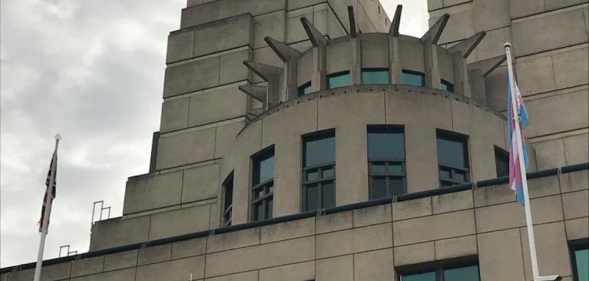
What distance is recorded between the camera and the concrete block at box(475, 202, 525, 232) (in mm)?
29359

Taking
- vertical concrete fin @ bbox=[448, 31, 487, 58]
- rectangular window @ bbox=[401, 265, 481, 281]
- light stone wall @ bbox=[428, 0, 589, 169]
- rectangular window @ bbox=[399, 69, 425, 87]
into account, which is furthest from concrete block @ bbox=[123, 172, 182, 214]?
rectangular window @ bbox=[401, 265, 481, 281]

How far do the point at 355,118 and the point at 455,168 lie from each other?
4.09 m

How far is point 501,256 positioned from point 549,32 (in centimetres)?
1729

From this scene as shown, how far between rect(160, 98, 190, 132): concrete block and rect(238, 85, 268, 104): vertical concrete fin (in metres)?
4.60

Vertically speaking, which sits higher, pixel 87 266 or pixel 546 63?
pixel 546 63

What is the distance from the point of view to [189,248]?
3431cm

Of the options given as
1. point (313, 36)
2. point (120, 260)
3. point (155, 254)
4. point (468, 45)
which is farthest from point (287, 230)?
point (468, 45)

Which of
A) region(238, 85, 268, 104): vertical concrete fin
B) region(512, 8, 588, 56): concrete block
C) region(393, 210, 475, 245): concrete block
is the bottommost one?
region(393, 210, 475, 245): concrete block

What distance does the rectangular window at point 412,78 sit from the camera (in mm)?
40281

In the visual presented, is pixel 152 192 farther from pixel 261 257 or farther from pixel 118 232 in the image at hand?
pixel 261 257

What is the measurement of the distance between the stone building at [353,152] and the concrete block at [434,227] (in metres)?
0.03

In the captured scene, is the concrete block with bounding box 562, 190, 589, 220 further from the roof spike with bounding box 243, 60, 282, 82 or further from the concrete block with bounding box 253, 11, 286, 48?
the concrete block with bounding box 253, 11, 286, 48

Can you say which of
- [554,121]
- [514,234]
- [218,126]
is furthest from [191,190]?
[514,234]

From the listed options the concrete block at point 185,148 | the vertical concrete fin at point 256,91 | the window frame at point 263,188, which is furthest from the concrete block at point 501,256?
the concrete block at point 185,148
